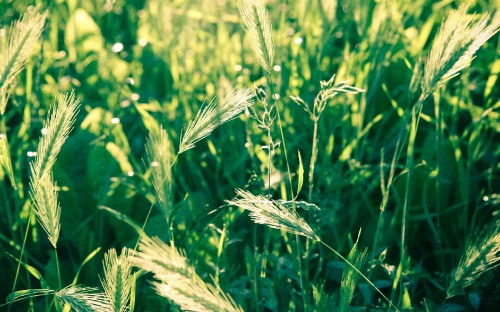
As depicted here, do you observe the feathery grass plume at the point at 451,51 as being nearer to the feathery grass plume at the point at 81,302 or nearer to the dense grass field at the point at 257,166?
the dense grass field at the point at 257,166

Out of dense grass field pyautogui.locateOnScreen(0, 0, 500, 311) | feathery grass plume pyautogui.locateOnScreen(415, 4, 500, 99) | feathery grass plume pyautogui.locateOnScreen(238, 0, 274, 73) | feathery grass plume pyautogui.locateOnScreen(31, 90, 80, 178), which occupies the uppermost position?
Result: feathery grass plume pyautogui.locateOnScreen(238, 0, 274, 73)

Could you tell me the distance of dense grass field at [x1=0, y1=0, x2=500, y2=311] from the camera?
831 mm

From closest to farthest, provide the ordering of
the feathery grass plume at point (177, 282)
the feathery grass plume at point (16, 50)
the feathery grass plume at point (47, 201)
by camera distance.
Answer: the feathery grass plume at point (177, 282)
the feathery grass plume at point (47, 201)
the feathery grass plume at point (16, 50)

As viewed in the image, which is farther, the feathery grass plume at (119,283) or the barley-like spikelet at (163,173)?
the barley-like spikelet at (163,173)

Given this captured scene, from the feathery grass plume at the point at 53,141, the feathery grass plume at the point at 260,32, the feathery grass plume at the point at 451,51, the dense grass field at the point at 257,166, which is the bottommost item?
the dense grass field at the point at 257,166

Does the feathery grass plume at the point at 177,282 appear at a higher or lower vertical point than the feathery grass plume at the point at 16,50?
lower

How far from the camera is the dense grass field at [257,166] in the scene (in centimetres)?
83

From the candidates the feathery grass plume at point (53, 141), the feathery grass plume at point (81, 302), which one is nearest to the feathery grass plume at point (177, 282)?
the feathery grass plume at point (81, 302)

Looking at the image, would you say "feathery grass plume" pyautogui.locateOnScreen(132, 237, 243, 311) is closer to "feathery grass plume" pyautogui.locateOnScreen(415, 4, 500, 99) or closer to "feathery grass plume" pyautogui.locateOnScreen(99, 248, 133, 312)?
"feathery grass plume" pyautogui.locateOnScreen(99, 248, 133, 312)

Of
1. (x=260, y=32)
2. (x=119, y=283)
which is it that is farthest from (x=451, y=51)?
(x=119, y=283)

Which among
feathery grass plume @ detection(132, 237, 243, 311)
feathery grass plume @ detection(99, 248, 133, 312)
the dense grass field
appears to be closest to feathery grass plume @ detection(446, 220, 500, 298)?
the dense grass field

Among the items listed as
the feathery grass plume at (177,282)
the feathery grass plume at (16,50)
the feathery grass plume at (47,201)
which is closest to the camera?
the feathery grass plume at (177,282)

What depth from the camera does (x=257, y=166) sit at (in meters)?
1.31

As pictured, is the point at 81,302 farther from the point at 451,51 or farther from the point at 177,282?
the point at 451,51
